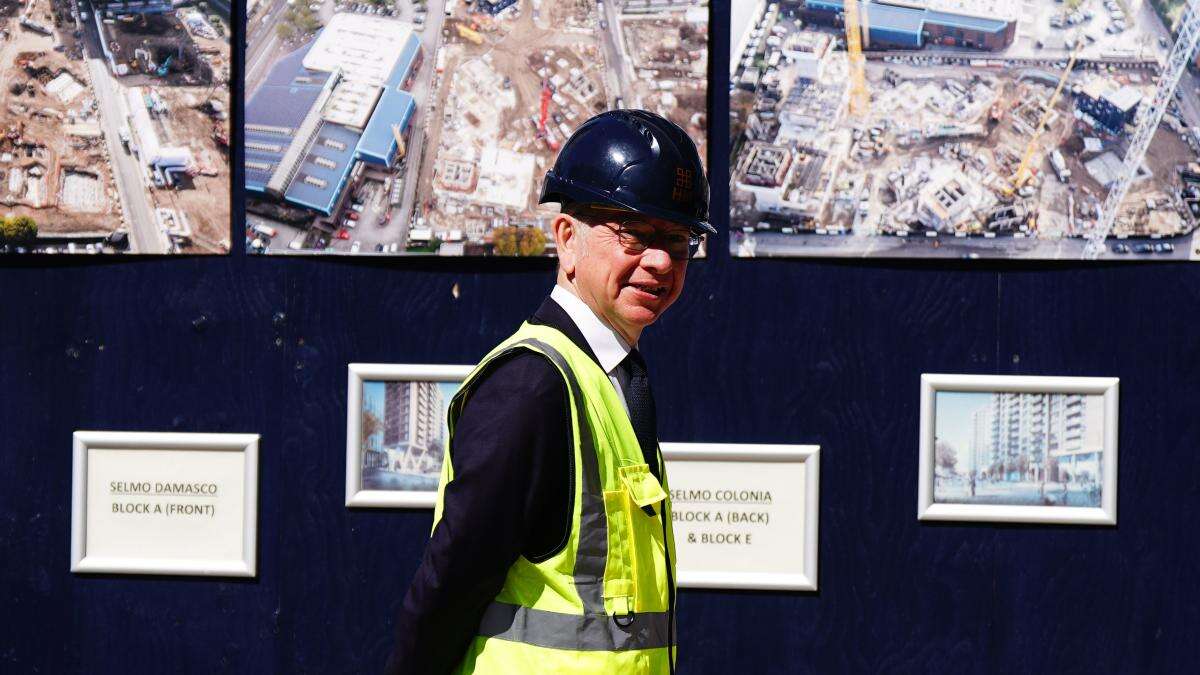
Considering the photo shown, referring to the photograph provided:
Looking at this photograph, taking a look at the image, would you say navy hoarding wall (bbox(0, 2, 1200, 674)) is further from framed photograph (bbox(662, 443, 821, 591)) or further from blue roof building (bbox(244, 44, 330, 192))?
blue roof building (bbox(244, 44, 330, 192))

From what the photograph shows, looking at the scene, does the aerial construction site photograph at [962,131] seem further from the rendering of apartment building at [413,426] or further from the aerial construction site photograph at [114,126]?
the aerial construction site photograph at [114,126]

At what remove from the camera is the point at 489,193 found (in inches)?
149

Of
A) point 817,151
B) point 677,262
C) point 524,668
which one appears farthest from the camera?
point 817,151

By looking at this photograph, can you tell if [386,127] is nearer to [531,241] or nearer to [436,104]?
[436,104]

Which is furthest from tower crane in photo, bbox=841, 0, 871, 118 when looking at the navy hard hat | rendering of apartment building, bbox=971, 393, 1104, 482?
the navy hard hat

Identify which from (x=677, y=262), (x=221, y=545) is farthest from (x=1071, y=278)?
(x=221, y=545)

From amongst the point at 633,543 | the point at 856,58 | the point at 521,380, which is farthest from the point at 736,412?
the point at 521,380

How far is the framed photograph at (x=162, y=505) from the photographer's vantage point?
12.7 feet

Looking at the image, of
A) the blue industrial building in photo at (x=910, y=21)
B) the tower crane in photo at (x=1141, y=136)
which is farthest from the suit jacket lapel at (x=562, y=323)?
the tower crane in photo at (x=1141, y=136)

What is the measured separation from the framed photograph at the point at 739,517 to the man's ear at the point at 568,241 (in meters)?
1.59

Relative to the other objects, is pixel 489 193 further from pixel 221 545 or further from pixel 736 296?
pixel 221 545

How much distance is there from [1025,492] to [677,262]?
189 cm

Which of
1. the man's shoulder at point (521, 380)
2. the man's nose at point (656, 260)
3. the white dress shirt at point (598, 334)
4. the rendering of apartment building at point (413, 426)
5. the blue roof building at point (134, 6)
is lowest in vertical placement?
the rendering of apartment building at point (413, 426)

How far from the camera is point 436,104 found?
382 cm
